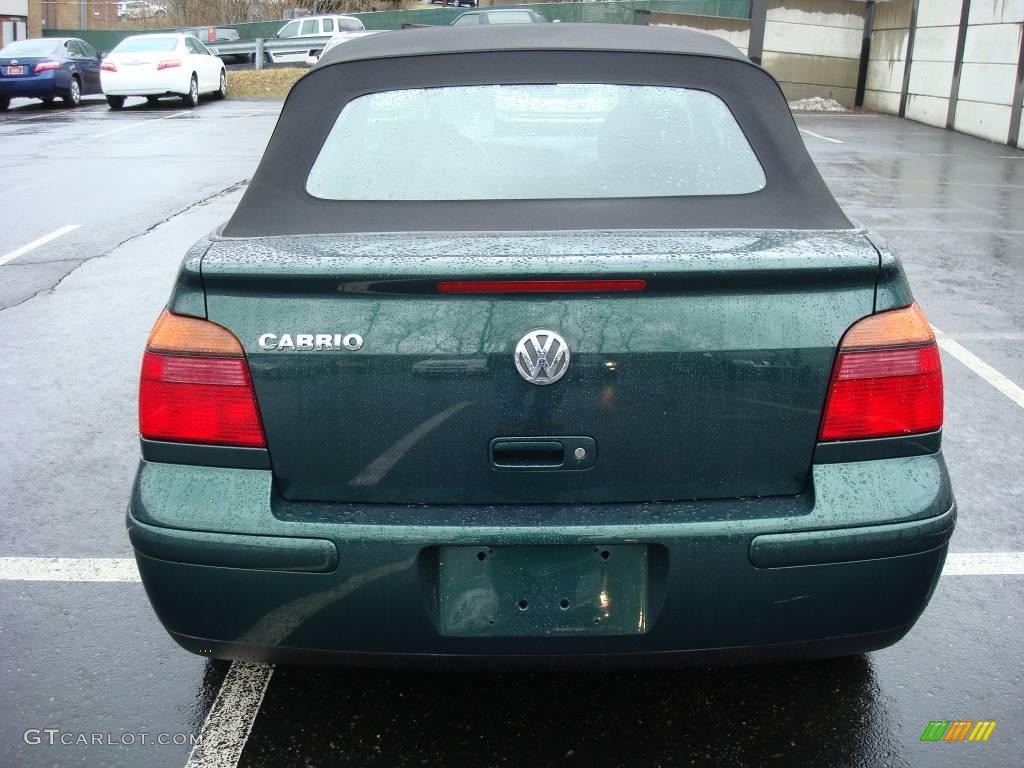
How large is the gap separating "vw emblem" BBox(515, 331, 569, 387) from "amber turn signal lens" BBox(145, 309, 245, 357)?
604mm

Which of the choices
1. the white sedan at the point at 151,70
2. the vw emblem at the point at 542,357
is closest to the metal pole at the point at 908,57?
the white sedan at the point at 151,70

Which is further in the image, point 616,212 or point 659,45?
point 659,45

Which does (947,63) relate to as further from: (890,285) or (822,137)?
(890,285)

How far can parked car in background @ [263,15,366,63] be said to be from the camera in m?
34.9

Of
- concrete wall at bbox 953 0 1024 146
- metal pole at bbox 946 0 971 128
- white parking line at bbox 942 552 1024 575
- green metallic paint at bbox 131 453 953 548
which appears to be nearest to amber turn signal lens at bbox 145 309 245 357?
green metallic paint at bbox 131 453 953 548

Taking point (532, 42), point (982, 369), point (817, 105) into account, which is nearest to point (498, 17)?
point (817, 105)

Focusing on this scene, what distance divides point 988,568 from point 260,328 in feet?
8.68

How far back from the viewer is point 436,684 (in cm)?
291

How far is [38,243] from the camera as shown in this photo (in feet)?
30.1

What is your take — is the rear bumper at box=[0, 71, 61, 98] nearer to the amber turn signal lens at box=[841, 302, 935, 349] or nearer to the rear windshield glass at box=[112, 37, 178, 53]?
the rear windshield glass at box=[112, 37, 178, 53]

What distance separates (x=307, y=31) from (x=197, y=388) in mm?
35568

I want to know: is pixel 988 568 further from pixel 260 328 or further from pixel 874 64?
pixel 874 64

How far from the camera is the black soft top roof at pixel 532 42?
3.02 meters

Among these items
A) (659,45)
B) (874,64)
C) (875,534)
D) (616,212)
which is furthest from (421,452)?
(874,64)
